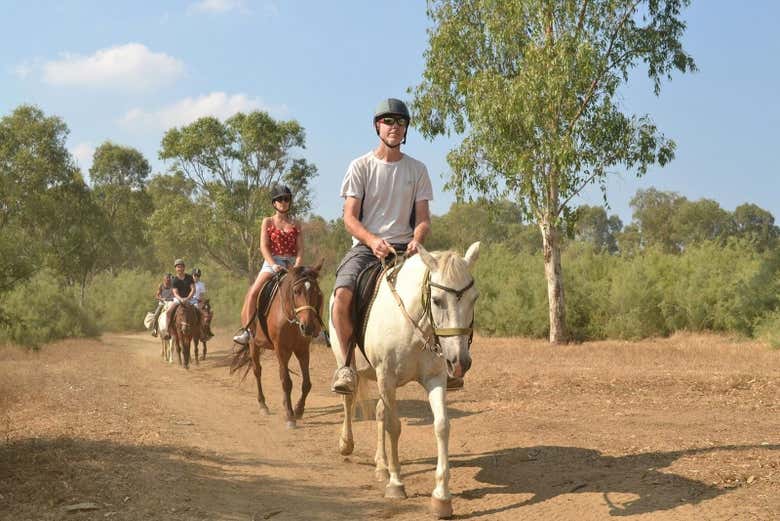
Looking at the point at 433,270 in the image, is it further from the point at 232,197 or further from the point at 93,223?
the point at 93,223

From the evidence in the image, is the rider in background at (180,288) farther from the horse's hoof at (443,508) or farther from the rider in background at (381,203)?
the horse's hoof at (443,508)

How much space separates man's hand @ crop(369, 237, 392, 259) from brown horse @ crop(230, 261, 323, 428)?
321 cm

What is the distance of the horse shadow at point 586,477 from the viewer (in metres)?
5.40

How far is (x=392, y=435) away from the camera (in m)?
6.15

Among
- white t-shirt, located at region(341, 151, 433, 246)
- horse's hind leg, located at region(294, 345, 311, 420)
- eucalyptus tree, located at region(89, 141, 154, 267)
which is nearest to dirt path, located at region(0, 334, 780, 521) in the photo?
horse's hind leg, located at region(294, 345, 311, 420)

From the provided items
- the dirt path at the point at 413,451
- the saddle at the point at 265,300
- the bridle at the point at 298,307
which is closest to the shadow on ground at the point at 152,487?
the dirt path at the point at 413,451

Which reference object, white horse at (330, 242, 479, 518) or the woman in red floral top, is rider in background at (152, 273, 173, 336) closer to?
the woman in red floral top

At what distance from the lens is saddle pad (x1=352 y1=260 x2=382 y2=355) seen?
6.59m

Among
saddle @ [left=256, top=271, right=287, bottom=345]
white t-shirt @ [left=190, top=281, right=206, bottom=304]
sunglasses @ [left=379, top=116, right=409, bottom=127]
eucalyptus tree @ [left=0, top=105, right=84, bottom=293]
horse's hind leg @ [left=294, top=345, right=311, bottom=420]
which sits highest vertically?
eucalyptus tree @ [left=0, top=105, right=84, bottom=293]

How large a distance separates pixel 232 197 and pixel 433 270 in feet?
95.6

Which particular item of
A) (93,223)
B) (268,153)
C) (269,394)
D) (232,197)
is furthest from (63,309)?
(269,394)

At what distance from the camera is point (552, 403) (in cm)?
1121

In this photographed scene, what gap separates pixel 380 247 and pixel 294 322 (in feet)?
12.5

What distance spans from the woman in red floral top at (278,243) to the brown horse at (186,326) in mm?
7837
